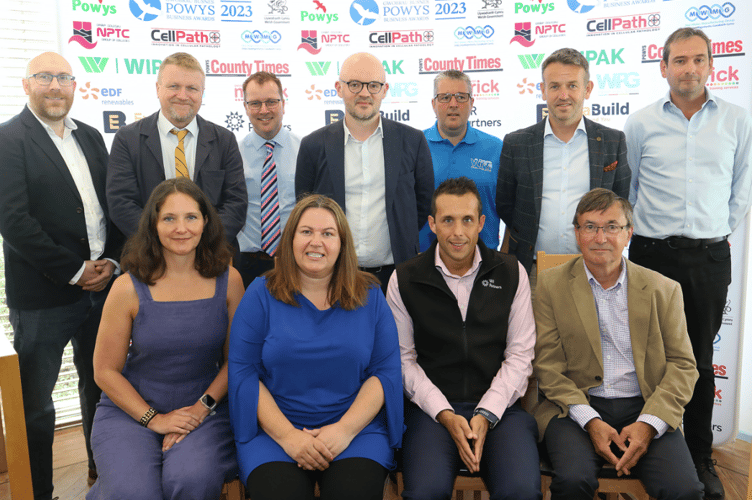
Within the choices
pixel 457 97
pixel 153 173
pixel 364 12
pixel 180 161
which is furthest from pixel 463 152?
pixel 153 173

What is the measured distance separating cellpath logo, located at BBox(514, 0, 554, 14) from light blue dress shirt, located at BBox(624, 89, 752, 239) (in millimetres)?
1497

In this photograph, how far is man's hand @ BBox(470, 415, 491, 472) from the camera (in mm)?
2020

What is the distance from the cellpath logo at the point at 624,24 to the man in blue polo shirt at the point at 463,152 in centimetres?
125

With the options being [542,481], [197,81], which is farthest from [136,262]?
[542,481]

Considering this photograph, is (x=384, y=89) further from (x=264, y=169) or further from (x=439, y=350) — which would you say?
(x=439, y=350)

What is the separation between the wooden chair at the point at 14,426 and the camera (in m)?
2.03

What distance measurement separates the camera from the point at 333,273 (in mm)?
2168

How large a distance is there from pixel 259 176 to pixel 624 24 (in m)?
2.76

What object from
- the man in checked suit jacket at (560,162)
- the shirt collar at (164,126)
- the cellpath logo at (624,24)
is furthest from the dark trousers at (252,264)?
the cellpath logo at (624,24)

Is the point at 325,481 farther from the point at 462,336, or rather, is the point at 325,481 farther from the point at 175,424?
A: the point at 462,336

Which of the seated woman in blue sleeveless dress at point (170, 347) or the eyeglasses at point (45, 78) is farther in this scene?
the eyeglasses at point (45, 78)

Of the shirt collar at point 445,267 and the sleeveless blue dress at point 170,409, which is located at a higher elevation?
the shirt collar at point 445,267

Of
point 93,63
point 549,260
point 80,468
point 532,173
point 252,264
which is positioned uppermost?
point 93,63

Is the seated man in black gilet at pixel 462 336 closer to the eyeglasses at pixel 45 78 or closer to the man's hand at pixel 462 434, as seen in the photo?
the man's hand at pixel 462 434
